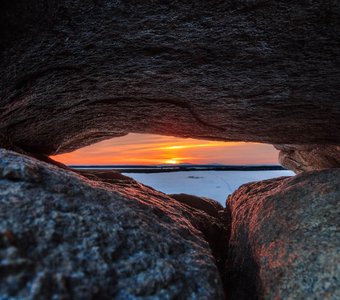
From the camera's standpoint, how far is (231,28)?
1844 mm

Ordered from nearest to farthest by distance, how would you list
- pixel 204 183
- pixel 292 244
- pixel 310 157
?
1. pixel 292 244
2. pixel 310 157
3. pixel 204 183

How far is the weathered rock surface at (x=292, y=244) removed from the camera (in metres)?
1.67

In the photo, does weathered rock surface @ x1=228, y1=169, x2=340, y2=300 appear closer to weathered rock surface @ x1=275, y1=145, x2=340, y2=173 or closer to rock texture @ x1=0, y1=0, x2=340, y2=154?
rock texture @ x1=0, y1=0, x2=340, y2=154

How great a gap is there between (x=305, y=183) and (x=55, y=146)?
3016mm

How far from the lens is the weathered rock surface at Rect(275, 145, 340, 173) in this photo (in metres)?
4.59

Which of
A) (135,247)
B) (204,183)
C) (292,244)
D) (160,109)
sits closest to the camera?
(135,247)

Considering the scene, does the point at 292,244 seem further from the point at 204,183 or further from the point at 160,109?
the point at 204,183

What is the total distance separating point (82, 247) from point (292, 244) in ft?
4.03

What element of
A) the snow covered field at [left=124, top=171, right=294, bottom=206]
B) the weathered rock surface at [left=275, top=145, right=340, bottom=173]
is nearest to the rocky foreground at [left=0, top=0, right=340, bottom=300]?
the weathered rock surface at [left=275, top=145, right=340, bottom=173]

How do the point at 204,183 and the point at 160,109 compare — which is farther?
the point at 204,183

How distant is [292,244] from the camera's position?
1.94m

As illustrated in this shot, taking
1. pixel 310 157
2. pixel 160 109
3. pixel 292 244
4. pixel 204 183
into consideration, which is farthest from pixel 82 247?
pixel 204 183

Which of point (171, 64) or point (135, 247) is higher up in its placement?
point (171, 64)

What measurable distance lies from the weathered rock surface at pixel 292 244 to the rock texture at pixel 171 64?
2.54 feet
